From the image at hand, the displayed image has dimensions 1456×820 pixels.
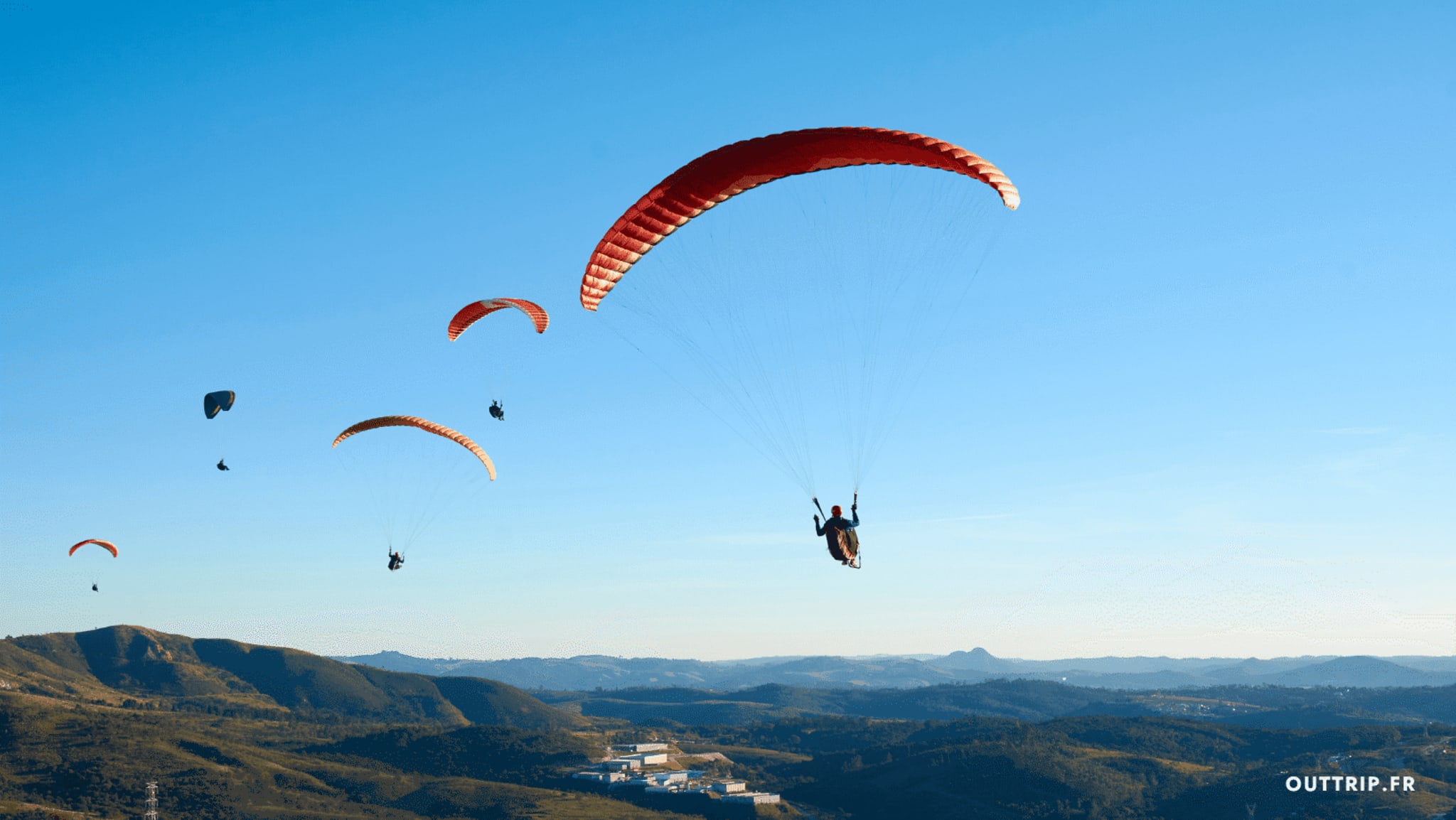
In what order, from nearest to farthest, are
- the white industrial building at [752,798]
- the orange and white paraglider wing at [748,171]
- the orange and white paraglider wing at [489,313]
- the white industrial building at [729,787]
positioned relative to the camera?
the orange and white paraglider wing at [748,171], the orange and white paraglider wing at [489,313], the white industrial building at [752,798], the white industrial building at [729,787]

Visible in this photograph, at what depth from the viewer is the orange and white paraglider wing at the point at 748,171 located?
30297 millimetres

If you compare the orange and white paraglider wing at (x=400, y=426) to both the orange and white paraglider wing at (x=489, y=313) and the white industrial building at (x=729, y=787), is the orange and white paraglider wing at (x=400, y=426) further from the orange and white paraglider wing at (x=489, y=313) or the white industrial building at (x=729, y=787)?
the white industrial building at (x=729, y=787)

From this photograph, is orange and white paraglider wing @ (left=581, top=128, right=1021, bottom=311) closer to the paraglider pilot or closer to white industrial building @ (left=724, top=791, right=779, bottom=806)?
the paraglider pilot

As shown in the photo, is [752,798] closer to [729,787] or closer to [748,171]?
[729,787]

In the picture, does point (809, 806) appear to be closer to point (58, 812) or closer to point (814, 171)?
point (58, 812)

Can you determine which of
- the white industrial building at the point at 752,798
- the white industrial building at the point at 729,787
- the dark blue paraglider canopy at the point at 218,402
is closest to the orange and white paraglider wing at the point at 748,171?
the dark blue paraglider canopy at the point at 218,402

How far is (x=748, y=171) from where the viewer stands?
3266 centimetres

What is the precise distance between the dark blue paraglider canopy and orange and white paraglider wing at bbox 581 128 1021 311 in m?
38.1

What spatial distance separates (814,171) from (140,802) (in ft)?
553

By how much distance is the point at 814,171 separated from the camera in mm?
32562

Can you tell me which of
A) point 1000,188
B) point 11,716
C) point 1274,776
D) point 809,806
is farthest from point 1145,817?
point 11,716

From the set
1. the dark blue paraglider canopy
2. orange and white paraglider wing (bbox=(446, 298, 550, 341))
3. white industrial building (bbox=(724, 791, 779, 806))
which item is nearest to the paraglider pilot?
orange and white paraglider wing (bbox=(446, 298, 550, 341))

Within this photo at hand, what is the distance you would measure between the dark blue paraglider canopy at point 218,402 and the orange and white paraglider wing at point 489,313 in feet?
61.2

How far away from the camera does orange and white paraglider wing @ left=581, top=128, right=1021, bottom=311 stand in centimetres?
3030
